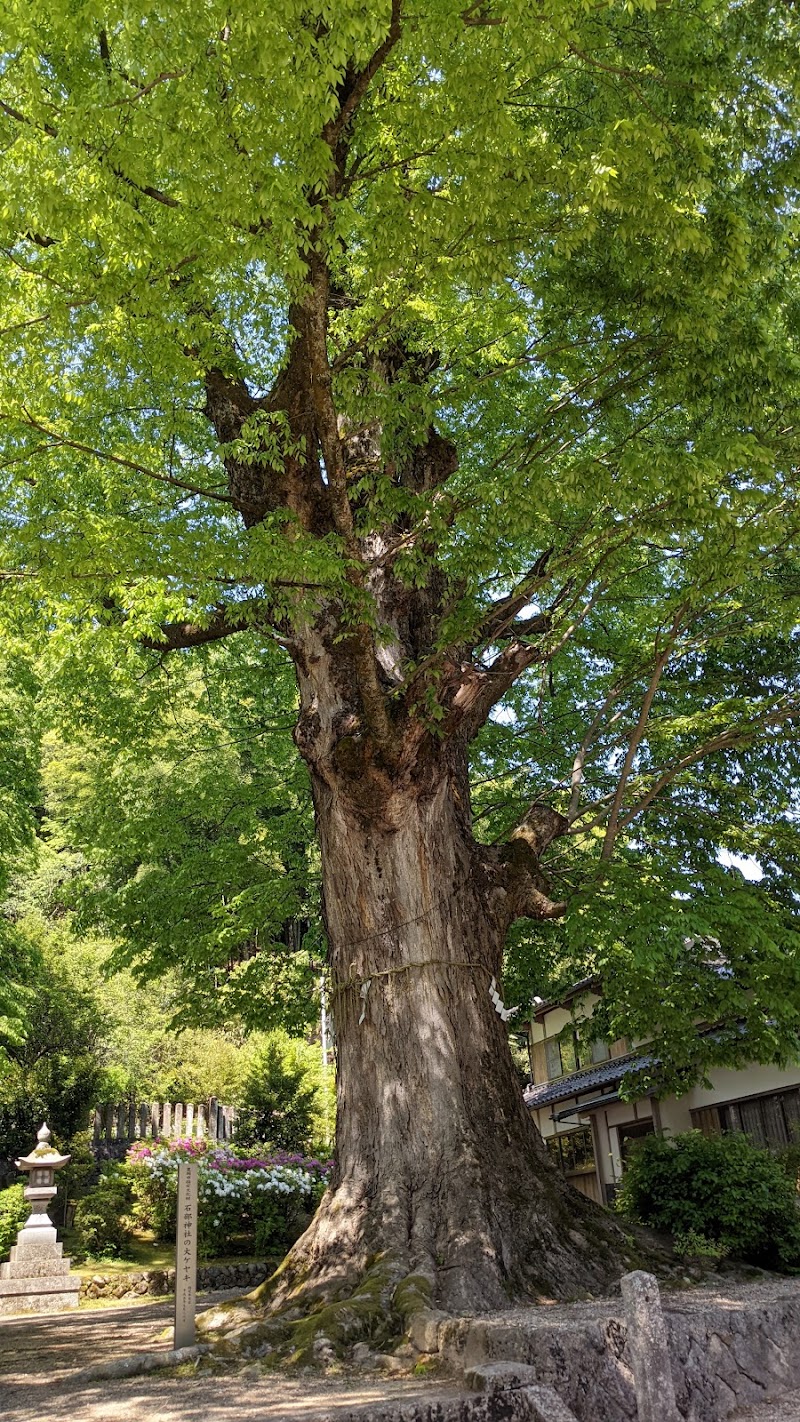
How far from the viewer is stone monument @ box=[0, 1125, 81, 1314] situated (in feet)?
39.5

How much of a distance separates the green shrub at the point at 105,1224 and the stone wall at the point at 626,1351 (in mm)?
11257

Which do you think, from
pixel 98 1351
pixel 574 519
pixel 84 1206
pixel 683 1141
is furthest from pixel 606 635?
pixel 84 1206

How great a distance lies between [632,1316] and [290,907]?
326 inches

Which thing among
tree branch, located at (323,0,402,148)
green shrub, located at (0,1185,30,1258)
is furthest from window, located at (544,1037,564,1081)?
tree branch, located at (323,0,402,148)

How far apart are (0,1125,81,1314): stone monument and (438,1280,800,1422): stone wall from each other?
856 centimetres

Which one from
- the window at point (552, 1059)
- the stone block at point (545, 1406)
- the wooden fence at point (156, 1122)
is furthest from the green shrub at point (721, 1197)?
the window at point (552, 1059)

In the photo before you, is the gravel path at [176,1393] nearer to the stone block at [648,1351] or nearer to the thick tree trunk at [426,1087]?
the stone block at [648,1351]

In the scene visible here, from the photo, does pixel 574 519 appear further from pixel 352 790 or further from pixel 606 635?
pixel 606 635

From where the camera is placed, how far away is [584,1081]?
23.0 metres

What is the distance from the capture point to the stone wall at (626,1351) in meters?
4.92

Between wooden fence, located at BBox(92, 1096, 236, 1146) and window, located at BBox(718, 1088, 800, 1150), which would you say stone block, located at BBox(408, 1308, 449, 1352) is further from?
wooden fence, located at BBox(92, 1096, 236, 1146)

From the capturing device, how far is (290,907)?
41.6 feet

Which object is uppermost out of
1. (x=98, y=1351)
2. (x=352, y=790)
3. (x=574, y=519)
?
(x=574, y=519)

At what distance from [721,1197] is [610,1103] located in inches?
477
